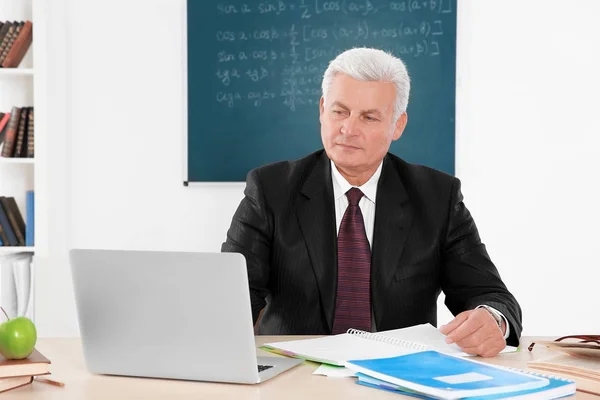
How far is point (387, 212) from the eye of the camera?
2.09m

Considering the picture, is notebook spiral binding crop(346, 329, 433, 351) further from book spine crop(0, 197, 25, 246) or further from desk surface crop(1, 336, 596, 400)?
book spine crop(0, 197, 25, 246)

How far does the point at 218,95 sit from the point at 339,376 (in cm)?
236

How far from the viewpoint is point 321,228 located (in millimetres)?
2062

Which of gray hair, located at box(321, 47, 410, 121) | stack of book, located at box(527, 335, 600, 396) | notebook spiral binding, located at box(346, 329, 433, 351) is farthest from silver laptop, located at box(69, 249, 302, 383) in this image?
gray hair, located at box(321, 47, 410, 121)

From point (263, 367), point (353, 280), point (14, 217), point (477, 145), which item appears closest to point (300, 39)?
point (477, 145)

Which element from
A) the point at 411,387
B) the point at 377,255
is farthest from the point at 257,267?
the point at 411,387

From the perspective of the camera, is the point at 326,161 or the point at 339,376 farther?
the point at 326,161

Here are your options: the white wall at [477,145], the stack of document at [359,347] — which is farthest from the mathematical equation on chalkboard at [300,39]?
the stack of document at [359,347]

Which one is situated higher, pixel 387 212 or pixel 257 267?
pixel 387 212

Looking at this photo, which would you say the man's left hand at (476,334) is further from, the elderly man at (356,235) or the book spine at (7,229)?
the book spine at (7,229)

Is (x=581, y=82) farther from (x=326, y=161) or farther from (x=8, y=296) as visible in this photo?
(x=8, y=296)

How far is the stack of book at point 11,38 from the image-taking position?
11.0 feet

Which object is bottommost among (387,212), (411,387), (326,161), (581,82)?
(411,387)

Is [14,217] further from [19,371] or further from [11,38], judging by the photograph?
[19,371]
